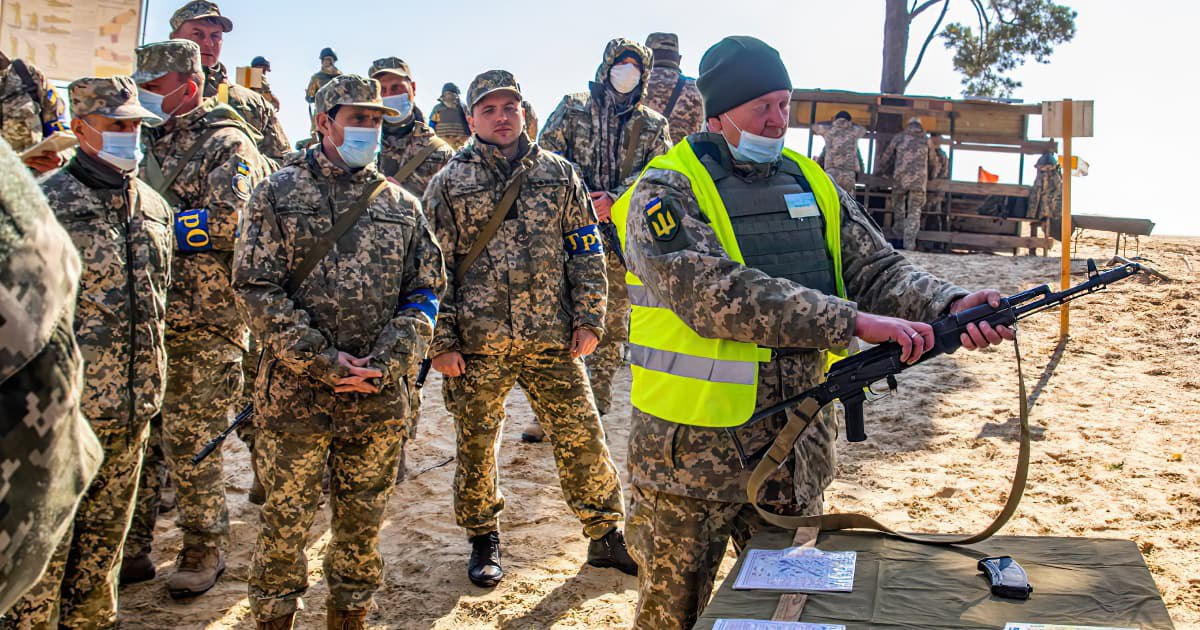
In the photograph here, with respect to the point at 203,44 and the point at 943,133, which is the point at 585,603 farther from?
the point at 943,133

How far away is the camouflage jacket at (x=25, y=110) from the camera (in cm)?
625

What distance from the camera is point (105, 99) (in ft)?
12.7

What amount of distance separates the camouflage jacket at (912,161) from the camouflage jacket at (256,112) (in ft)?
34.1

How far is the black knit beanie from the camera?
3.09 meters

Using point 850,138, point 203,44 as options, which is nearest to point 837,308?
point 203,44

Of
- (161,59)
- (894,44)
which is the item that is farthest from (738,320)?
(894,44)

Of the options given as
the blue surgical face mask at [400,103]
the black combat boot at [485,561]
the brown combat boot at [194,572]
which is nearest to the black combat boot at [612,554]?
the black combat boot at [485,561]

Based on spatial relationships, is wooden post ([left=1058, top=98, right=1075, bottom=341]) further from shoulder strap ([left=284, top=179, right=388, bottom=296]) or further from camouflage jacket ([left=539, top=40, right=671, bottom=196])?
shoulder strap ([left=284, top=179, right=388, bottom=296])

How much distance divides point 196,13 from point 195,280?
2472 millimetres

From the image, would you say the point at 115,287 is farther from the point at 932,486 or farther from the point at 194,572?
the point at 932,486

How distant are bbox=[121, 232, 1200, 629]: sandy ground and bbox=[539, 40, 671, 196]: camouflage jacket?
207 centimetres

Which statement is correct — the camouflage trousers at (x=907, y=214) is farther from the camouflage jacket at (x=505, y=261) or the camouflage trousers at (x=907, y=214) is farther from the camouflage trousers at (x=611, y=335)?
the camouflage jacket at (x=505, y=261)

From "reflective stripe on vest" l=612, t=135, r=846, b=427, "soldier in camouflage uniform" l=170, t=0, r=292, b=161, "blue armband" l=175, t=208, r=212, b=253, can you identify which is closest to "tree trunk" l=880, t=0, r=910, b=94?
"soldier in camouflage uniform" l=170, t=0, r=292, b=161

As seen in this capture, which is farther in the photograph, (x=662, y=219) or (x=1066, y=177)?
(x=1066, y=177)
